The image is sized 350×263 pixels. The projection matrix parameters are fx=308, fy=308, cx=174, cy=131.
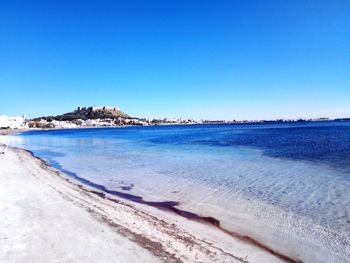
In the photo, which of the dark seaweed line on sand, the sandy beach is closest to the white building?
the dark seaweed line on sand

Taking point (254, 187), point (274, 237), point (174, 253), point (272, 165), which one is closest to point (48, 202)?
point (174, 253)

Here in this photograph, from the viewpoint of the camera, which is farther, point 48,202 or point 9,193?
point 9,193

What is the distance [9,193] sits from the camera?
1131 cm

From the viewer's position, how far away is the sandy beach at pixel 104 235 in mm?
6215

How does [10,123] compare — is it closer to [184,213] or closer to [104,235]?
[184,213]

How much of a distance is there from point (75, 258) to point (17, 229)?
7.87 ft

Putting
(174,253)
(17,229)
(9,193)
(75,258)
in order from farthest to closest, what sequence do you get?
(9,193) < (17,229) < (174,253) < (75,258)

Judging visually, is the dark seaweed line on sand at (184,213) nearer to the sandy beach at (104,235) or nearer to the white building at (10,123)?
the sandy beach at (104,235)

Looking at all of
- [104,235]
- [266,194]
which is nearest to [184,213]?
[104,235]

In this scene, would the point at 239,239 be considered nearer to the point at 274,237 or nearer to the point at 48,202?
the point at 274,237

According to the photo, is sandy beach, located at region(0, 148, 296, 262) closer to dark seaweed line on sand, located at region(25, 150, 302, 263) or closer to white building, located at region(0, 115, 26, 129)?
dark seaweed line on sand, located at region(25, 150, 302, 263)

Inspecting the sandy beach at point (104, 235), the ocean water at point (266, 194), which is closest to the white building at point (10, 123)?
the ocean water at point (266, 194)

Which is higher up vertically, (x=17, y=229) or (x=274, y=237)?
(x=17, y=229)

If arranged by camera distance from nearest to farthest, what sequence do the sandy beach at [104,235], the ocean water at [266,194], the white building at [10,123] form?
the sandy beach at [104,235]
the ocean water at [266,194]
the white building at [10,123]
